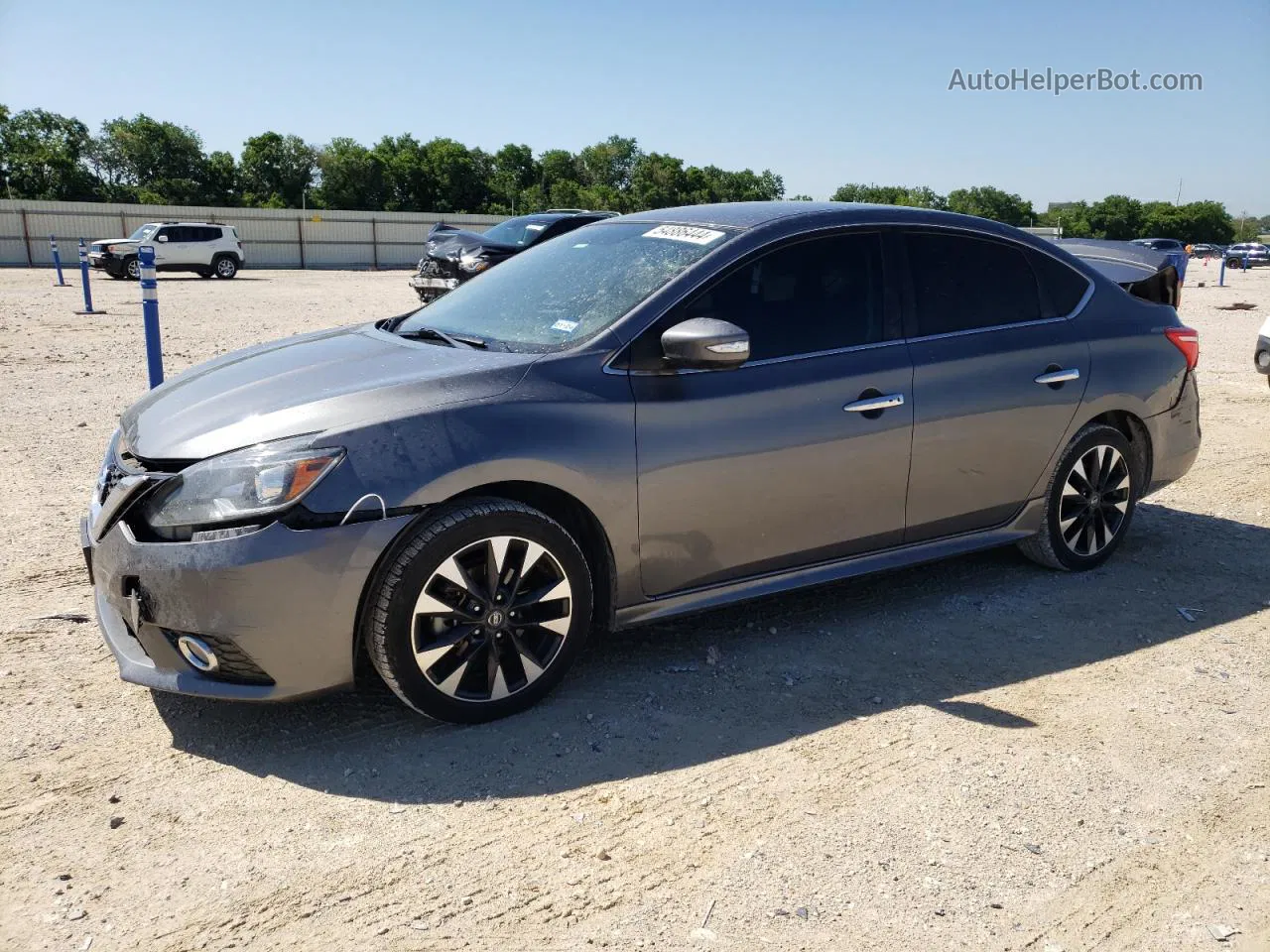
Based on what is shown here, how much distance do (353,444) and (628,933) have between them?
5.36 feet

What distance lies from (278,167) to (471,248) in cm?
6243

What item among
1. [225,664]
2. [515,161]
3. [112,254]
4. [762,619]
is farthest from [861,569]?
[515,161]

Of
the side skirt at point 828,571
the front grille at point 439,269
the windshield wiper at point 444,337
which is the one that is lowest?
the side skirt at point 828,571

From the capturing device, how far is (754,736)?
3.51m

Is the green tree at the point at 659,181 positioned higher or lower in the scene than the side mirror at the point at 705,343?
higher

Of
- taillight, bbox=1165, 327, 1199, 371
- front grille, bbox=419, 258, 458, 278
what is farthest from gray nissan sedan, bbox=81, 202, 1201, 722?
front grille, bbox=419, 258, 458, 278

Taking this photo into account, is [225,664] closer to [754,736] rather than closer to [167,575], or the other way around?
[167,575]

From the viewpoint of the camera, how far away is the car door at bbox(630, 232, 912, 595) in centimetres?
373

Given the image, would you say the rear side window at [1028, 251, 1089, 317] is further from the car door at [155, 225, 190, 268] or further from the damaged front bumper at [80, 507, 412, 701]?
the car door at [155, 225, 190, 268]

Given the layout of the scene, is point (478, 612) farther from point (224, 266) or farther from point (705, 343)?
point (224, 266)

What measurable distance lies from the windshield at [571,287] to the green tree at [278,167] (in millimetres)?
71888

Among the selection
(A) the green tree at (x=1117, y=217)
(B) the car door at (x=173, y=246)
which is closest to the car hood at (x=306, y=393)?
(B) the car door at (x=173, y=246)

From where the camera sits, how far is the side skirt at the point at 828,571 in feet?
12.6

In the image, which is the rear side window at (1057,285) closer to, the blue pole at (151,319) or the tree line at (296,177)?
the blue pole at (151,319)
